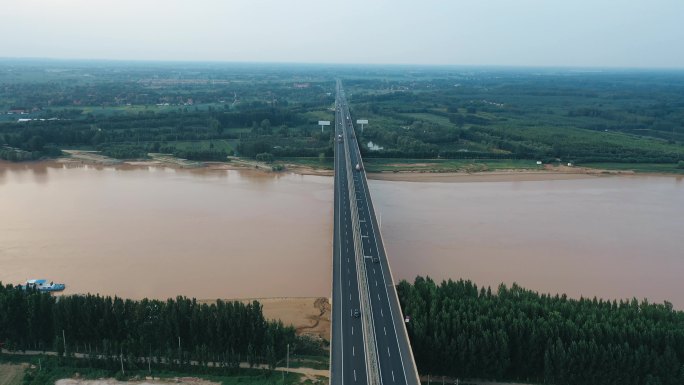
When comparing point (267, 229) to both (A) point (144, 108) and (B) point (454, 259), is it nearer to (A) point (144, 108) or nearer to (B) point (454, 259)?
(B) point (454, 259)

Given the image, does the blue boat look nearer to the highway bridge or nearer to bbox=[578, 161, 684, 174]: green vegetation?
the highway bridge

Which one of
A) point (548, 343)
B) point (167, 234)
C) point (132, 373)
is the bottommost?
point (132, 373)

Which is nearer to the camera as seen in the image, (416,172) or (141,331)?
(141,331)

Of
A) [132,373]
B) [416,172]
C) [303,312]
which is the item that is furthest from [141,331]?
[416,172]

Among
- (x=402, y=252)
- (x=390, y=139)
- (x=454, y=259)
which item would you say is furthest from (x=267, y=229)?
(x=390, y=139)

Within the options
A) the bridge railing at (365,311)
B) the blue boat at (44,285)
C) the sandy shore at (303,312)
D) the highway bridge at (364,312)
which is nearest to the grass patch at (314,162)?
the highway bridge at (364,312)

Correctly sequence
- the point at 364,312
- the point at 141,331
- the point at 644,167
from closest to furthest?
the point at 141,331 < the point at 364,312 < the point at 644,167

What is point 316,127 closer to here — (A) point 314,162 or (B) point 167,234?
(A) point 314,162
